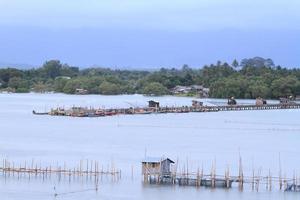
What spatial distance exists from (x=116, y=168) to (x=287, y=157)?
1513 cm

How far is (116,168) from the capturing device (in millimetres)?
48406

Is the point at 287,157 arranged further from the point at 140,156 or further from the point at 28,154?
the point at 28,154

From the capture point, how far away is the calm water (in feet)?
134

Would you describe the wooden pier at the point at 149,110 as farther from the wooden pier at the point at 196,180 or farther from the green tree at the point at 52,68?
the green tree at the point at 52,68

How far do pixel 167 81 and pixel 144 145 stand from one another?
97.0 meters

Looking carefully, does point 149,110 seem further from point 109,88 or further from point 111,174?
point 109,88

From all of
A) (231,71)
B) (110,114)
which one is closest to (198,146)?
(110,114)

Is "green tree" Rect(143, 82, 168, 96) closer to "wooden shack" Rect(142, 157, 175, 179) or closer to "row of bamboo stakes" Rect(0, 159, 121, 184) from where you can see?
"row of bamboo stakes" Rect(0, 159, 121, 184)

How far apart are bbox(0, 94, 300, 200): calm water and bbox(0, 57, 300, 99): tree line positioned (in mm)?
35494

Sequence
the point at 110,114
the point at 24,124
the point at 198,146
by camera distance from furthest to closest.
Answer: the point at 110,114, the point at 24,124, the point at 198,146

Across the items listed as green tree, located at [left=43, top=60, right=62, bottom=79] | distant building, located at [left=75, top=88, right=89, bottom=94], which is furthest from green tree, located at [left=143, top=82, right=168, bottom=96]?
green tree, located at [left=43, top=60, right=62, bottom=79]

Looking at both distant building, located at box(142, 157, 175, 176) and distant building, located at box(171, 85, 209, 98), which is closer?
distant building, located at box(142, 157, 175, 176)

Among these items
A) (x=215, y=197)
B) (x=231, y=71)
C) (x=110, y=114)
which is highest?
(x=231, y=71)

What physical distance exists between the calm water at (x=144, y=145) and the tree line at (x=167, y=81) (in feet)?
116
